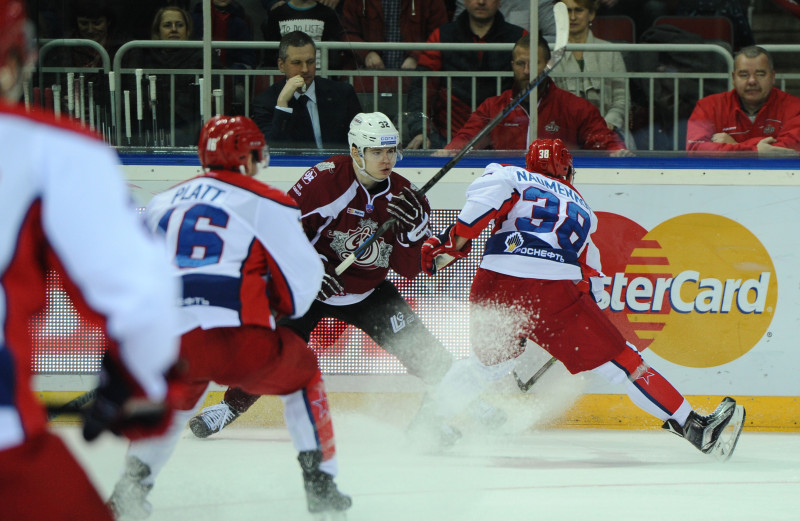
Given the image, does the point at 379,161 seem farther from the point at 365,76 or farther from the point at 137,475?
the point at 137,475

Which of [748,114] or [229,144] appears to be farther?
[748,114]

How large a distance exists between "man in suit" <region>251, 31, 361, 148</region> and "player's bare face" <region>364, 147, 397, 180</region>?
19.8 inches

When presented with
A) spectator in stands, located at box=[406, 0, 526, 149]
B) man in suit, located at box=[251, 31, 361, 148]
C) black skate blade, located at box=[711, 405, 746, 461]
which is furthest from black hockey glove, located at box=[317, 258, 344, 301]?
black skate blade, located at box=[711, 405, 746, 461]

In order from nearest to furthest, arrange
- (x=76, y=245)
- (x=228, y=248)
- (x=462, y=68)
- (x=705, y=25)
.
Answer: (x=76, y=245), (x=228, y=248), (x=462, y=68), (x=705, y=25)

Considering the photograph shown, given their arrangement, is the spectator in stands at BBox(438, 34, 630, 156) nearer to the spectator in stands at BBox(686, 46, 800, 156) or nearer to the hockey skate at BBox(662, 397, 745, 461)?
the spectator in stands at BBox(686, 46, 800, 156)

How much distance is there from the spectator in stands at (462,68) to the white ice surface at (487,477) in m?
1.34

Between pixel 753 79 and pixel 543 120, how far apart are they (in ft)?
3.13

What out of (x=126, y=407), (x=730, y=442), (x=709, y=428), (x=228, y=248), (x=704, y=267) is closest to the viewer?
(x=126, y=407)

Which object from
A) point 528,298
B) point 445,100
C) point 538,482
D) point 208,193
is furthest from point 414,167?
point 208,193

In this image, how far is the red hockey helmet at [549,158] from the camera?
403 cm

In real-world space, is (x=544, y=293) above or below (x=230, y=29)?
below

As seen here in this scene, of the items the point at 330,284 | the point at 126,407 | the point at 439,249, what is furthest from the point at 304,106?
the point at 126,407

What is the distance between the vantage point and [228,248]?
2.60m

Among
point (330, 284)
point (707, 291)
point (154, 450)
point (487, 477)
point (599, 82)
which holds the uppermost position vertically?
point (599, 82)
